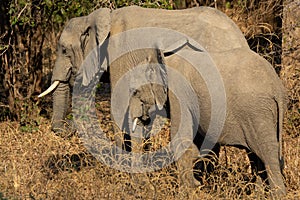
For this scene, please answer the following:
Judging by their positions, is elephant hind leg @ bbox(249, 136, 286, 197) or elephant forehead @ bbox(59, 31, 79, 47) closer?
elephant hind leg @ bbox(249, 136, 286, 197)

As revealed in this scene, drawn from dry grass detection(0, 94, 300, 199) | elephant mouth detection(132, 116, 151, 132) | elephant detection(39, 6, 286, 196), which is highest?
elephant detection(39, 6, 286, 196)

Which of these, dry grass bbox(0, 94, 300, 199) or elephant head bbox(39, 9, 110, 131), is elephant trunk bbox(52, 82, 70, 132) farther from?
dry grass bbox(0, 94, 300, 199)

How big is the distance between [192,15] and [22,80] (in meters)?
3.20

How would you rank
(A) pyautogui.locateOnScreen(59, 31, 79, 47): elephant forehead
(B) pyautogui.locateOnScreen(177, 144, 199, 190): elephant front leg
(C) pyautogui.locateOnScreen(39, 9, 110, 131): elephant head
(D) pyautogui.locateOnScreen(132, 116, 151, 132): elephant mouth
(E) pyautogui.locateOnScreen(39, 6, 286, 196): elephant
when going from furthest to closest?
(A) pyautogui.locateOnScreen(59, 31, 79, 47): elephant forehead
(C) pyautogui.locateOnScreen(39, 9, 110, 131): elephant head
(D) pyautogui.locateOnScreen(132, 116, 151, 132): elephant mouth
(B) pyautogui.locateOnScreen(177, 144, 199, 190): elephant front leg
(E) pyautogui.locateOnScreen(39, 6, 286, 196): elephant

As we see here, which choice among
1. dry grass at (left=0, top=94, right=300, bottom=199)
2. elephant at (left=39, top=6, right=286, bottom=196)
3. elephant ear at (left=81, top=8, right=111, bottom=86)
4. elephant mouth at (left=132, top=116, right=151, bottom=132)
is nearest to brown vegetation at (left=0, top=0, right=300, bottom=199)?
dry grass at (left=0, top=94, right=300, bottom=199)

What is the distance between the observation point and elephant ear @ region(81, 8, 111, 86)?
6000 millimetres

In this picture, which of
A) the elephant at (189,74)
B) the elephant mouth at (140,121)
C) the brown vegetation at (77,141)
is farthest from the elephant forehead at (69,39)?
the elephant mouth at (140,121)

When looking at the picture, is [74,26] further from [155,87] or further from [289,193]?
[289,193]

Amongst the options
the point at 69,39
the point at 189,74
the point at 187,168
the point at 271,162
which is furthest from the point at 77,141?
the point at 271,162

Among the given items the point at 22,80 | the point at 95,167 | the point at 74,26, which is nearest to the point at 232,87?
the point at 95,167

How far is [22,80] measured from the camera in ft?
28.2

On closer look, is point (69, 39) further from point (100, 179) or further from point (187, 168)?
point (187, 168)

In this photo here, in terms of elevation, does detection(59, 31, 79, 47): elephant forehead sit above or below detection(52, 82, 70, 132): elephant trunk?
above

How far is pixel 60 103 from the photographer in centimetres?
652
